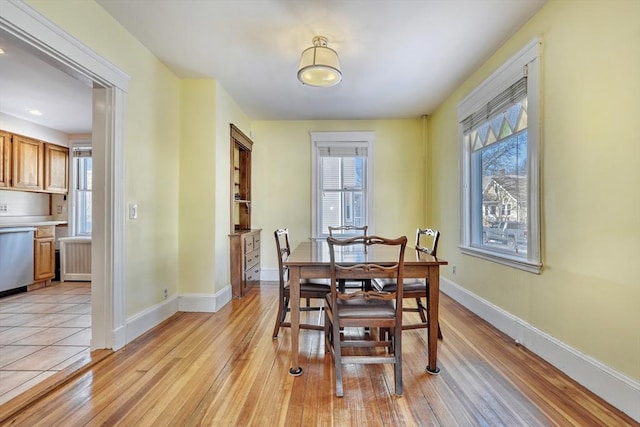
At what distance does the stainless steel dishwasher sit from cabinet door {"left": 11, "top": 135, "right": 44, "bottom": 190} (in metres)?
0.80

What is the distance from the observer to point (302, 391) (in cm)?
184

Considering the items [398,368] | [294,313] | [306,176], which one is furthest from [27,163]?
[398,368]

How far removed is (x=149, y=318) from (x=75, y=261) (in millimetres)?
2949

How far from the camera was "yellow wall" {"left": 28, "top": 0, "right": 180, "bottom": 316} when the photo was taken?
2.24 metres

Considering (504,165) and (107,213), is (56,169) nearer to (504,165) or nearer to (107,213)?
(107,213)

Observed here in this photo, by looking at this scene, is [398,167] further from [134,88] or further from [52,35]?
[52,35]

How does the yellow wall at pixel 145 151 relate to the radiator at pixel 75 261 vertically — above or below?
above

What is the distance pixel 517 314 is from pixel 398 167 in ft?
9.37

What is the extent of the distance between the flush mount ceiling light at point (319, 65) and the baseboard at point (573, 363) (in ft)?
8.38

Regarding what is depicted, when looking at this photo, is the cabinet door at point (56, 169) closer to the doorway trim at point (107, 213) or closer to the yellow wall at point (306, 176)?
the yellow wall at point (306, 176)

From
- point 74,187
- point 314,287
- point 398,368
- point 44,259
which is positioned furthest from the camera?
point 74,187

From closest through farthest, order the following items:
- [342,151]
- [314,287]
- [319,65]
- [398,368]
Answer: [398,368] → [319,65] → [314,287] → [342,151]

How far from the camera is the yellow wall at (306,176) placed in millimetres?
4875

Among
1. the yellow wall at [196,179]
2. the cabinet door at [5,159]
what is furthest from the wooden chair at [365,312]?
the cabinet door at [5,159]
